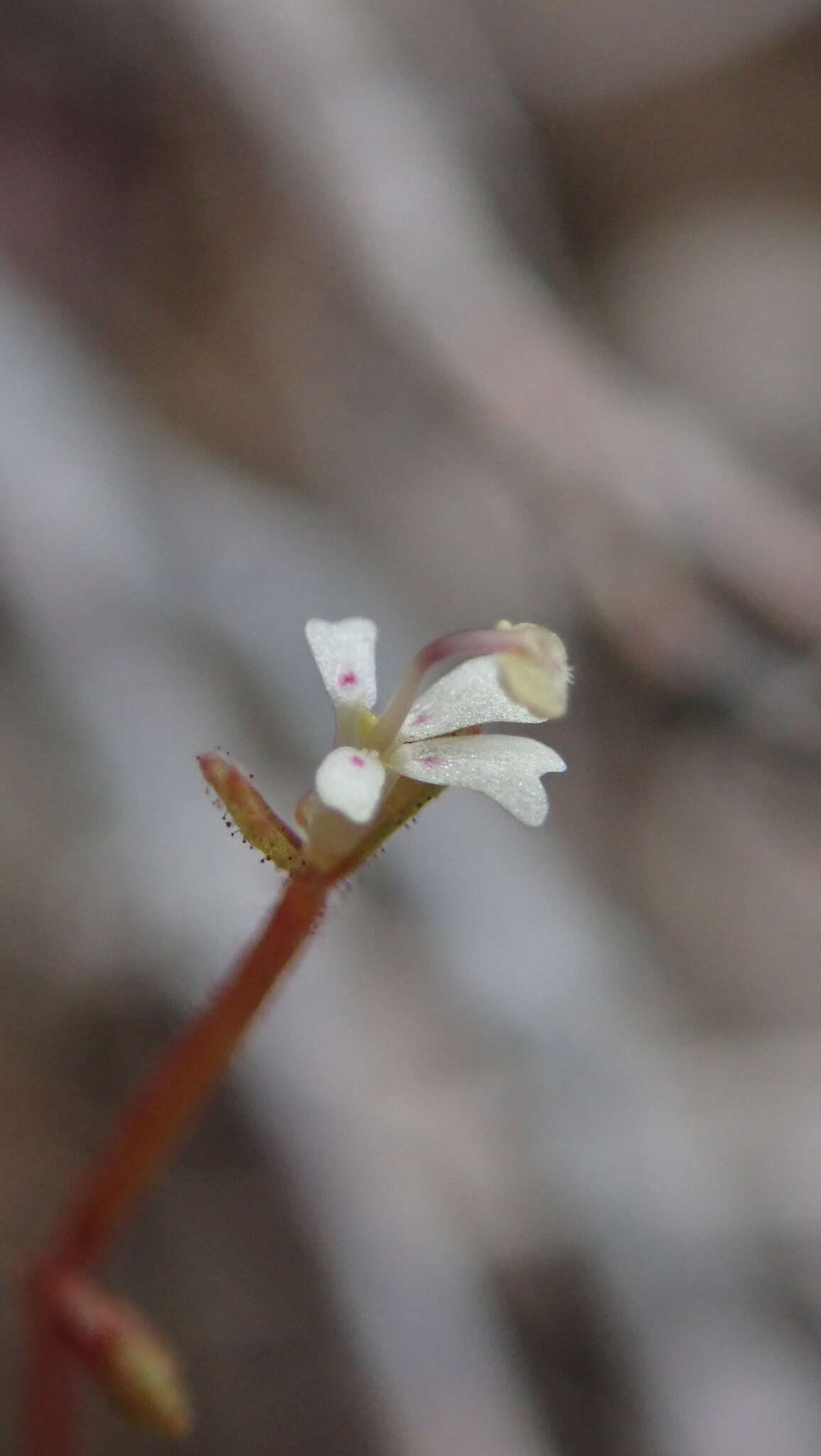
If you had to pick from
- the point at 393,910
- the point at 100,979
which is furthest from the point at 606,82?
the point at 100,979

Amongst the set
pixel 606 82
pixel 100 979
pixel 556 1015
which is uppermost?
pixel 606 82

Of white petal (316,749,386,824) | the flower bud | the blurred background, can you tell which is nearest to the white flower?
white petal (316,749,386,824)

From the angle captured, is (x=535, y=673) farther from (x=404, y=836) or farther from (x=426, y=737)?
(x=404, y=836)

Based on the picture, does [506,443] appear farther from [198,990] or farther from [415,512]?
[198,990]

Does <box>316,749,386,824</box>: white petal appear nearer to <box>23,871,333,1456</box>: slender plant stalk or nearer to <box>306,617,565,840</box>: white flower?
<box>306,617,565,840</box>: white flower

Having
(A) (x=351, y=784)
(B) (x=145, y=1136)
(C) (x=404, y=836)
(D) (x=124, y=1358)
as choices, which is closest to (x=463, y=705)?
(A) (x=351, y=784)
